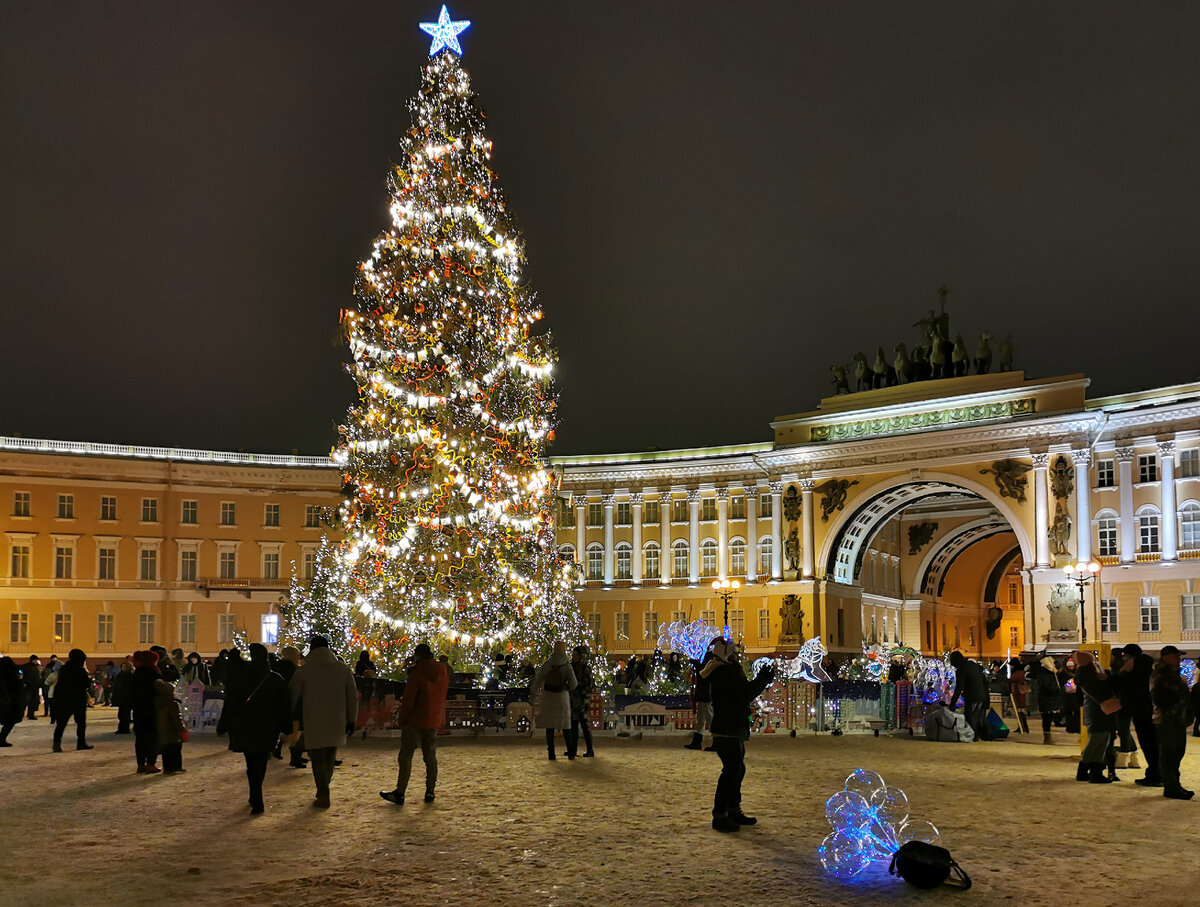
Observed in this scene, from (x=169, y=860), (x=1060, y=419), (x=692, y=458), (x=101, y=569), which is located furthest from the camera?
(x=692, y=458)

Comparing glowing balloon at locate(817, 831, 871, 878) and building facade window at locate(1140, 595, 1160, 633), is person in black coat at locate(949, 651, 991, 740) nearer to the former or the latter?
glowing balloon at locate(817, 831, 871, 878)

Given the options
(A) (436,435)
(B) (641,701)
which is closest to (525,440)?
(A) (436,435)

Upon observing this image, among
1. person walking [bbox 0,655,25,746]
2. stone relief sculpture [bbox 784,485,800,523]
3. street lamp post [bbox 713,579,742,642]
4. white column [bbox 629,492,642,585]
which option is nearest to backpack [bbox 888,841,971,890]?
person walking [bbox 0,655,25,746]

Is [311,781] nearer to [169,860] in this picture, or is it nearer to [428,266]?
[169,860]

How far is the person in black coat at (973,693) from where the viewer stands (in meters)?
21.8

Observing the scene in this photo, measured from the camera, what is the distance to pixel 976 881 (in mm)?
8781

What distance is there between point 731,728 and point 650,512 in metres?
49.5

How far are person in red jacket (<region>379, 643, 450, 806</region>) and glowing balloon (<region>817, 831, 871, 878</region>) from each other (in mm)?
4558

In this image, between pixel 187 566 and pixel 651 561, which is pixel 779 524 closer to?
pixel 651 561

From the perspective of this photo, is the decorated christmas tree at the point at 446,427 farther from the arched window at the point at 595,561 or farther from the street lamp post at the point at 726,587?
the arched window at the point at 595,561

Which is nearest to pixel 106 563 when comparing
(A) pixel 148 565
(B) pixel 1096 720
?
(A) pixel 148 565

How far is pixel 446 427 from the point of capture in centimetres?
2234

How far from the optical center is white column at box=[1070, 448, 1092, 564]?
4622 cm

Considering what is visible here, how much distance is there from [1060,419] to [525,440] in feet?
99.0
